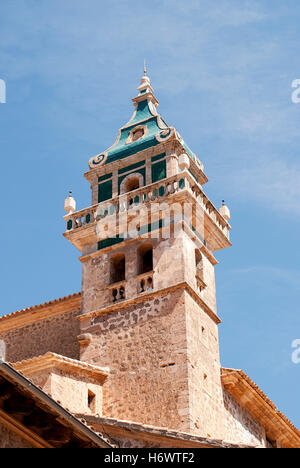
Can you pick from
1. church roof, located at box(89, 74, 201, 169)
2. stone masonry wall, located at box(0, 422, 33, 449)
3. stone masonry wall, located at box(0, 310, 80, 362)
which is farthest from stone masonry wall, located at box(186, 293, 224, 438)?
stone masonry wall, located at box(0, 422, 33, 449)

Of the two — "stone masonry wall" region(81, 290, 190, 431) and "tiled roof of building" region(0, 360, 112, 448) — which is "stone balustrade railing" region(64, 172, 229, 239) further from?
"tiled roof of building" region(0, 360, 112, 448)

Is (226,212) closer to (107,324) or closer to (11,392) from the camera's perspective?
(107,324)

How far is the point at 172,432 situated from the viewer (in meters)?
16.7

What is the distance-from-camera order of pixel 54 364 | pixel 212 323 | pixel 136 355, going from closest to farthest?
pixel 54 364, pixel 136 355, pixel 212 323

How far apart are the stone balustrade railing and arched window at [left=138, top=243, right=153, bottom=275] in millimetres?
1136

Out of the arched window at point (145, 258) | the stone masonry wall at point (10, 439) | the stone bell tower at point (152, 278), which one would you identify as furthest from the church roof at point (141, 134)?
the stone masonry wall at point (10, 439)

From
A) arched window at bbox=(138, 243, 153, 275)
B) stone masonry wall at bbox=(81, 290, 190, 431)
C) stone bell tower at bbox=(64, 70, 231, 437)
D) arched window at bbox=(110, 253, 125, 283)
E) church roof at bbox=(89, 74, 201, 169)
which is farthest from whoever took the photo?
church roof at bbox=(89, 74, 201, 169)

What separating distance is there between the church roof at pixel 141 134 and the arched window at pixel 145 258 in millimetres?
2977

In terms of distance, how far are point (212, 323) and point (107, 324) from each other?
2.75 m

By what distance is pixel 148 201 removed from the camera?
22.3 meters

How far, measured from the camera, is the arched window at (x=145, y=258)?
871 inches

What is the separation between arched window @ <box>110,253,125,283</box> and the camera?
73.8 feet
